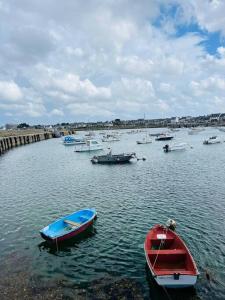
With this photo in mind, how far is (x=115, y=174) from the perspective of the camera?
151ft

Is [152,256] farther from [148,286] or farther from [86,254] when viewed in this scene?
[86,254]

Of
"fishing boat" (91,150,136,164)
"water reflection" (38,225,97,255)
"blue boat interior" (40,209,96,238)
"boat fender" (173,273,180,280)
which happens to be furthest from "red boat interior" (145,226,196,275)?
"fishing boat" (91,150,136,164)

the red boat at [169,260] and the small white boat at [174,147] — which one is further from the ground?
the red boat at [169,260]

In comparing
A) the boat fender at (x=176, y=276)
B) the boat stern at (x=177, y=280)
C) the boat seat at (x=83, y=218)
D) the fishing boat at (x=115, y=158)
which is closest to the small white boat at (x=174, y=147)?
the fishing boat at (x=115, y=158)

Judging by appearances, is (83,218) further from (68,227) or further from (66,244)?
(66,244)

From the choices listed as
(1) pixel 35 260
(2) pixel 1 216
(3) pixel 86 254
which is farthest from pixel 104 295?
(2) pixel 1 216

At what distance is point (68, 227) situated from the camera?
21.2m

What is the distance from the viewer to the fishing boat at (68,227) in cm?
1938

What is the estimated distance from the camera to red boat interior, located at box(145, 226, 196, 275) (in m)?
13.9

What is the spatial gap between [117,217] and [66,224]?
5.02m

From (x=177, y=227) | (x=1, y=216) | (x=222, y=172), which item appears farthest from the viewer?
(x=222, y=172)

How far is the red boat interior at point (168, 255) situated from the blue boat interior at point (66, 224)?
6536 mm

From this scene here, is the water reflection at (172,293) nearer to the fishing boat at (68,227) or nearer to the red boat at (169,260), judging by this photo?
the red boat at (169,260)

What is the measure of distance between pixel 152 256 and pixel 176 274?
2.32m
